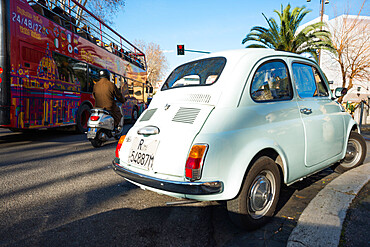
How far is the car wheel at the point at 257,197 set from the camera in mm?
2211

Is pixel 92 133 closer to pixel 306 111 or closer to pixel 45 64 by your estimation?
pixel 45 64

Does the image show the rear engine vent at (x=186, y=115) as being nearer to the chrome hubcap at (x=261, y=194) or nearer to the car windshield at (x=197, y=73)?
the car windshield at (x=197, y=73)

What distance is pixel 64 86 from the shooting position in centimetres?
798

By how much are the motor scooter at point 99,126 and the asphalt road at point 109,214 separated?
1.79 m

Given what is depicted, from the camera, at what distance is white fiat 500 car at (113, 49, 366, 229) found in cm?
215

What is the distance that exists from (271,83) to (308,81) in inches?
34.6

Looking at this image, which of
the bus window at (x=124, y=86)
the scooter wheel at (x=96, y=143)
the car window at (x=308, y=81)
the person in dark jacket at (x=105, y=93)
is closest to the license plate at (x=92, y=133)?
the scooter wheel at (x=96, y=143)

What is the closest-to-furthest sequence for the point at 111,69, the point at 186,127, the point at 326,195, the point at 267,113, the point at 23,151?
the point at 186,127 → the point at 267,113 → the point at 326,195 → the point at 23,151 → the point at 111,69

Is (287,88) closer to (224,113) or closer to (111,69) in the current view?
(224,113)

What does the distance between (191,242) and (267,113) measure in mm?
1411

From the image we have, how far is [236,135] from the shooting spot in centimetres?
225

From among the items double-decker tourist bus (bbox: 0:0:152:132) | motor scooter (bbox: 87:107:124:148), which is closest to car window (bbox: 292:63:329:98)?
motor scooter (bbox: 87:107:124:148)

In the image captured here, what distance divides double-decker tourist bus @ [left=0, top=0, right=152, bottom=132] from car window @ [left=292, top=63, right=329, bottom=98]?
6050mm

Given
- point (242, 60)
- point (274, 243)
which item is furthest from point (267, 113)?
point (274, 243)
